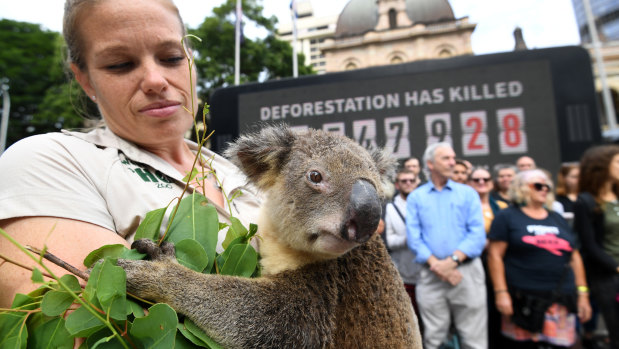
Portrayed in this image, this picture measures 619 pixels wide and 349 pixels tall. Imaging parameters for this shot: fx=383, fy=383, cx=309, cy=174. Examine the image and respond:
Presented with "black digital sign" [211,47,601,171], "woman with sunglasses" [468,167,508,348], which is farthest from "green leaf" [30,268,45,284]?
"black digital sign" [211,47,601,171]

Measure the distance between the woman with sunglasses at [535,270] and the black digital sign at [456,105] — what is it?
1762mm

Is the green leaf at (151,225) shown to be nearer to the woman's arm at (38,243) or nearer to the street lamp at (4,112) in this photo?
the woman's arm at (38,243)

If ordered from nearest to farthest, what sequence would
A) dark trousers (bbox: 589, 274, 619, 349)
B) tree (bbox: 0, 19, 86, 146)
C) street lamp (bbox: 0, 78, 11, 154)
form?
1. dark trousers (bbox: 589, 274, 619, 349)
2. street lamp (bbox: 0, 78, 11, 154)
3. tree (bbox: 0, 19, 86, 146)

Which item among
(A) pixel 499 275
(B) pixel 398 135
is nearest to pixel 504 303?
(A) pixel 499 275

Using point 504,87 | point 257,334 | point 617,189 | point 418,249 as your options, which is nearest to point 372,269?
point 257,334

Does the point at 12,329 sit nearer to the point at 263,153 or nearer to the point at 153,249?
the point at 153,249

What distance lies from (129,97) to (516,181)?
3.61 metres

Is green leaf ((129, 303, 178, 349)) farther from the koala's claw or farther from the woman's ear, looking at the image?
the woman's ear

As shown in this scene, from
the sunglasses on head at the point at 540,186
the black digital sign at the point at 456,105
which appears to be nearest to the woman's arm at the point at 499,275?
the sunglasses on head at the point at 540,186

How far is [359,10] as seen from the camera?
2917cm

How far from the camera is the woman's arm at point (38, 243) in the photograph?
0.93m

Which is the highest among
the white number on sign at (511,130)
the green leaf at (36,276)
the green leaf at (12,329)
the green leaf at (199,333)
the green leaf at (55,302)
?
the white number on sign at (511,130)

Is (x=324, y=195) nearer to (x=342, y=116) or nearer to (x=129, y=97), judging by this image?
(x=129, y=97)

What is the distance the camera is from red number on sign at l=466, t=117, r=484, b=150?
17.5 ft
